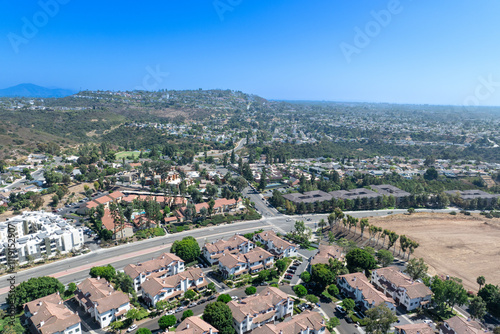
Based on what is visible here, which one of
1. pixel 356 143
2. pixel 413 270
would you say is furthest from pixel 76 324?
pixel 356 143

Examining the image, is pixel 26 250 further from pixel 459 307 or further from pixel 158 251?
pixel 459 307

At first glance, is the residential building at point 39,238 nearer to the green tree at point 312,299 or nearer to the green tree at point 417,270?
the green tree at point 312,299

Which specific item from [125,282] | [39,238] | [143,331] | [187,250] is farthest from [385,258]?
[39,238]

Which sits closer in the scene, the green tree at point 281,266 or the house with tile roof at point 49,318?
the house with tile roof at point 49,318

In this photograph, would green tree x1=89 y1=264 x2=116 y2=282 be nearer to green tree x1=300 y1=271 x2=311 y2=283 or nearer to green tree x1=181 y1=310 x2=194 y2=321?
green tree x1=181 y1=310 x2=194 y2=321

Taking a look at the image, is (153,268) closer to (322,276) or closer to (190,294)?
(190,294)

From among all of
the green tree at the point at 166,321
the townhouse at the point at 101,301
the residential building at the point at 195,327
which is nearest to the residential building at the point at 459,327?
the residential building at the point at 195,327
